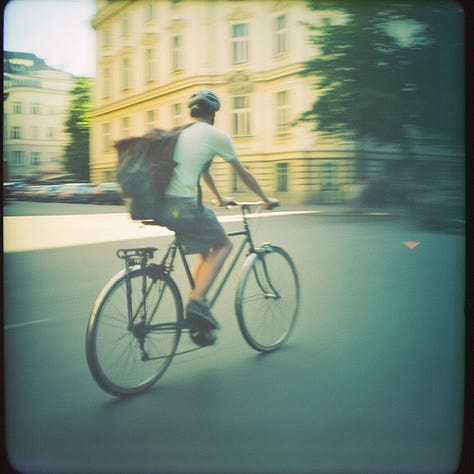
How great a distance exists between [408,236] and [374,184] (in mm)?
487

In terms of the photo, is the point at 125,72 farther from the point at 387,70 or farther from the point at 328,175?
the point at 387,70

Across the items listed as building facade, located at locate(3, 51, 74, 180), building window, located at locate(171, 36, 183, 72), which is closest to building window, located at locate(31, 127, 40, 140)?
building facade, located at locate(3, 51, 74, 180)

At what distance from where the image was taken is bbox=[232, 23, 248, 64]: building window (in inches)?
105

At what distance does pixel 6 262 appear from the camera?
2.66 meters

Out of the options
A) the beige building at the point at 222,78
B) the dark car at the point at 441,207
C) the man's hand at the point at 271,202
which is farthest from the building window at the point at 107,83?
the dark car at the point at 441,207

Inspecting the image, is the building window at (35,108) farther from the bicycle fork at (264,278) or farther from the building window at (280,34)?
the bicycle fork at (264,278)

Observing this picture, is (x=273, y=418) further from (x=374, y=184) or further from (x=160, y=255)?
(x=374, y=184)

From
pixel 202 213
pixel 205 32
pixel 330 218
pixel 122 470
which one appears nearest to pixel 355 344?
pixel 330 218

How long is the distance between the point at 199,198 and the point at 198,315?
0.57m

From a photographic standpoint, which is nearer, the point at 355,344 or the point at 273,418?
the point at 273,418

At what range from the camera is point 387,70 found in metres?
2.75

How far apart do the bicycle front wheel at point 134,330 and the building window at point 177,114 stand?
26.5 inches

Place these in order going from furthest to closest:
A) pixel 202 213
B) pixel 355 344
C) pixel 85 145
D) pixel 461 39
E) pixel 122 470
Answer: pixel 355 344 < pixel 202 213 < pixel 85 145 < pixel 461 39 < pixel 122 470

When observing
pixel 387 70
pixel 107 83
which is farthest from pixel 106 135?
pixel 387 70
